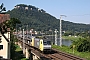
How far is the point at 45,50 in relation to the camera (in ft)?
142

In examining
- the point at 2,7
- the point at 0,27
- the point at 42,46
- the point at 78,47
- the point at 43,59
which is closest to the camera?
the point at 0,27

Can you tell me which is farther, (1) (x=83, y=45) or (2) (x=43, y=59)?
(1) (x=83, y=45)

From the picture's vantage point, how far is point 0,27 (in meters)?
13.5

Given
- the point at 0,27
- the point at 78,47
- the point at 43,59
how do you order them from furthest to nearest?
the point at 78,47 → the point at 43,59 → the point at 0,27

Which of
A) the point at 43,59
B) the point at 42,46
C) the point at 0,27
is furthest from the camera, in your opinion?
the point at 42,46

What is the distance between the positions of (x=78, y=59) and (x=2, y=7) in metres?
20.9

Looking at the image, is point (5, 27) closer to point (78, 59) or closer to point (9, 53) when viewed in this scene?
point (78, 59)

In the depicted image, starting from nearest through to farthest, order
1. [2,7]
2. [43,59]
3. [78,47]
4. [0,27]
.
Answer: [0,27]
[2,7]
[43,59]
[78,47]

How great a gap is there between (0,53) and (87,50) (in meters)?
17.8

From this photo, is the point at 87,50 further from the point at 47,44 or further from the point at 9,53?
the point at 9,53

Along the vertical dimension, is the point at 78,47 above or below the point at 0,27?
below

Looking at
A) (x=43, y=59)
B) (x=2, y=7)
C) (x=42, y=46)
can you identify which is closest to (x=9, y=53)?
(x=42, y=46)

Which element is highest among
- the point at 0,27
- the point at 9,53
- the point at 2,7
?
the point at 2,7

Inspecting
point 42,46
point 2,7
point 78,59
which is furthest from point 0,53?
point 2,7
